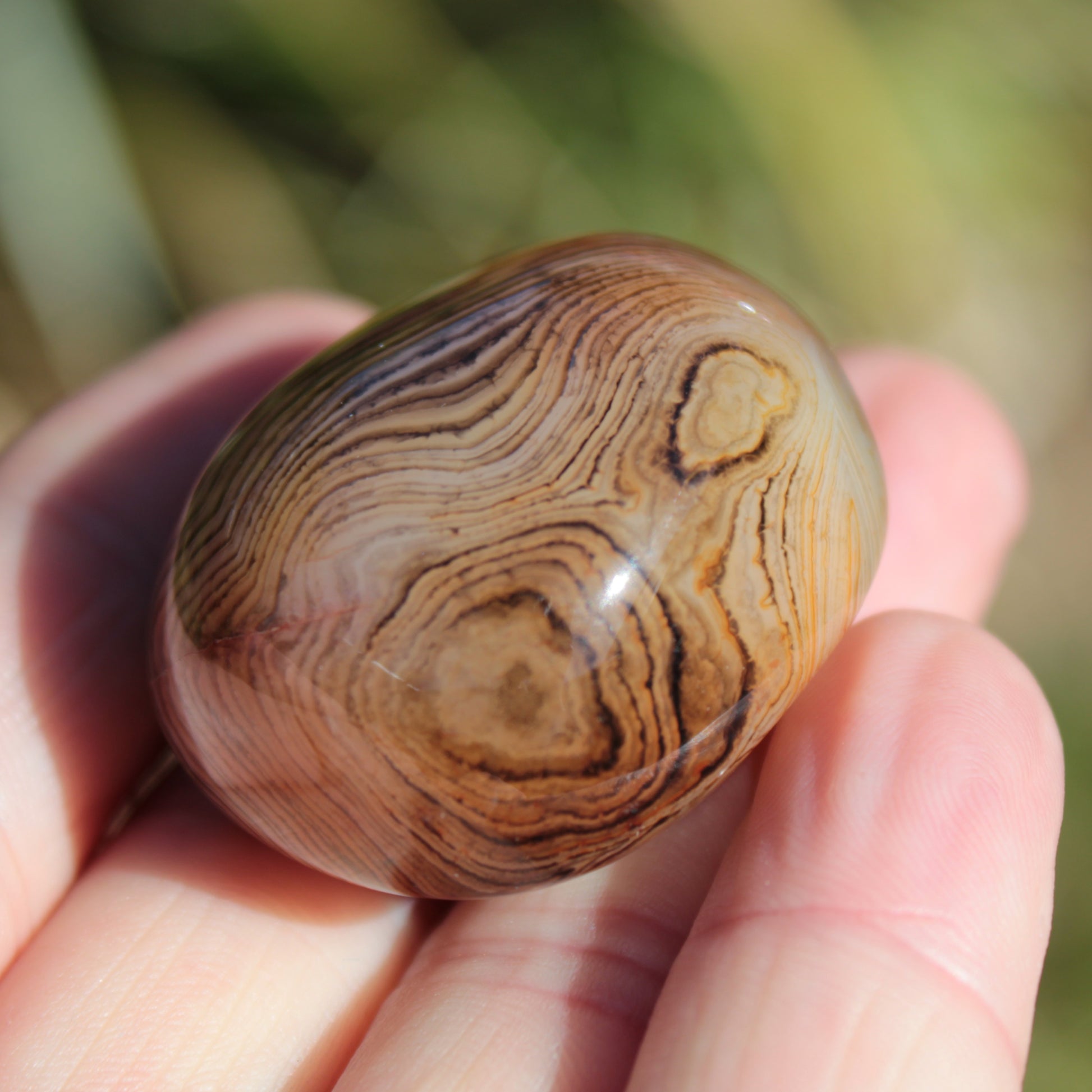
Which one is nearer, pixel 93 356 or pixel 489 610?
pixel 489 610

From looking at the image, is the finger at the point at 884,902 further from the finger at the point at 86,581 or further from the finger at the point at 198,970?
the finger at the point at 86,581

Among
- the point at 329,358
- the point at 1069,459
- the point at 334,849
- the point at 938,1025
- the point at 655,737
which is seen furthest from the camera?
the point at 1069,459

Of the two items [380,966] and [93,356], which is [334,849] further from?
[93,356]

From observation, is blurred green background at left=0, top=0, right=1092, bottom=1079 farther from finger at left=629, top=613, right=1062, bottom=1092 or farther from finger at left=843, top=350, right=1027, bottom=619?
finger at left=629, top=613, right=1062, bottom=1092

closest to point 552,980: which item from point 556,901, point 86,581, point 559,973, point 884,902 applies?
point 559,973

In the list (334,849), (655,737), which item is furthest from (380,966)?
(655,737)
